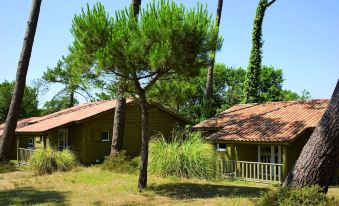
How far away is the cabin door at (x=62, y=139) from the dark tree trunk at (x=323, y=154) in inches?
851

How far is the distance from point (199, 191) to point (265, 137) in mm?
5572

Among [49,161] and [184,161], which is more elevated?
[184,161]

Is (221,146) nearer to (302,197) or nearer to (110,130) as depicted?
(110,130)

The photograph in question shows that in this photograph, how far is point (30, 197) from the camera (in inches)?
550

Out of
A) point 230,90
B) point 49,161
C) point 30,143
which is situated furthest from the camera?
point 230,90

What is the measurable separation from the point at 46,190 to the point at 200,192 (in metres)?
5.57

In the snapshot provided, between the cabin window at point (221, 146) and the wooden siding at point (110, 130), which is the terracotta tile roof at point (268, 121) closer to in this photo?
the cabin window at point (221, 146)

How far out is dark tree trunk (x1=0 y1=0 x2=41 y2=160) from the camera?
877 inches

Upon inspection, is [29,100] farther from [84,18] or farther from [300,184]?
[300,184]

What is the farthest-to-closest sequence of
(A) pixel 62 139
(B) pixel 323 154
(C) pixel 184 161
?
(A) pixel 62 139
(C) pixel 184 161
(B) pixel 323 154

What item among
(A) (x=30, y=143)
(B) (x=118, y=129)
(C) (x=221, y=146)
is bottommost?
(A) (x=30, y=143)

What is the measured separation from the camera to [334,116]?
27.2 feet

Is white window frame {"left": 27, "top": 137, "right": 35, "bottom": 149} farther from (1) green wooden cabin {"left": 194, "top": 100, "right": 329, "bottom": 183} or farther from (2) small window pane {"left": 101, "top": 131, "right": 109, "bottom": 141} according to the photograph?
(1) green wooden cabin {"left": 194, "top": 100, "right": 329, "bottom": 183}

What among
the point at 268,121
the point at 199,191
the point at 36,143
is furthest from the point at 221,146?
the point at 36,143
